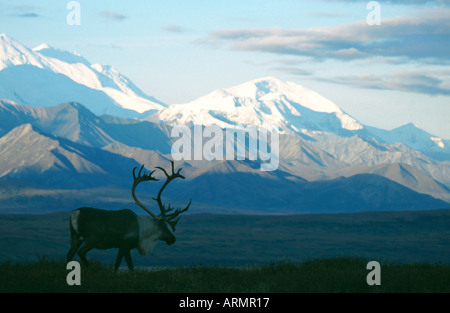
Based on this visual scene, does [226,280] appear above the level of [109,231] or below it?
below

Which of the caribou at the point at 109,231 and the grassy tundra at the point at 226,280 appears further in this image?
the caribou at the point at 109,231

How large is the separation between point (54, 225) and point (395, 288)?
11457 centimetres

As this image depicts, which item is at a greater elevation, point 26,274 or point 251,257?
point 26,274

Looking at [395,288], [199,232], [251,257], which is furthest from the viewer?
[199,232]

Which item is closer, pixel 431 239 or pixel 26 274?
pixel 26 274

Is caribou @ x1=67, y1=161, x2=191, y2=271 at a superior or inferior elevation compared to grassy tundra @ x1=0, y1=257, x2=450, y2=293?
superior

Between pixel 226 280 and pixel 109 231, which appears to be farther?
pixel 109 231

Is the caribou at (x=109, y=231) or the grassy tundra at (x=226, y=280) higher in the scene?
the caribou at (x=109, y=231)

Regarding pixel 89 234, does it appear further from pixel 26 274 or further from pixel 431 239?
pixel 431 239

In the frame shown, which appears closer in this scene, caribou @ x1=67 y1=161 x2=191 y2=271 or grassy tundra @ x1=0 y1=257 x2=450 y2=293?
grassy tundra @ x1=0 y1=257 x2=450 y2=293
